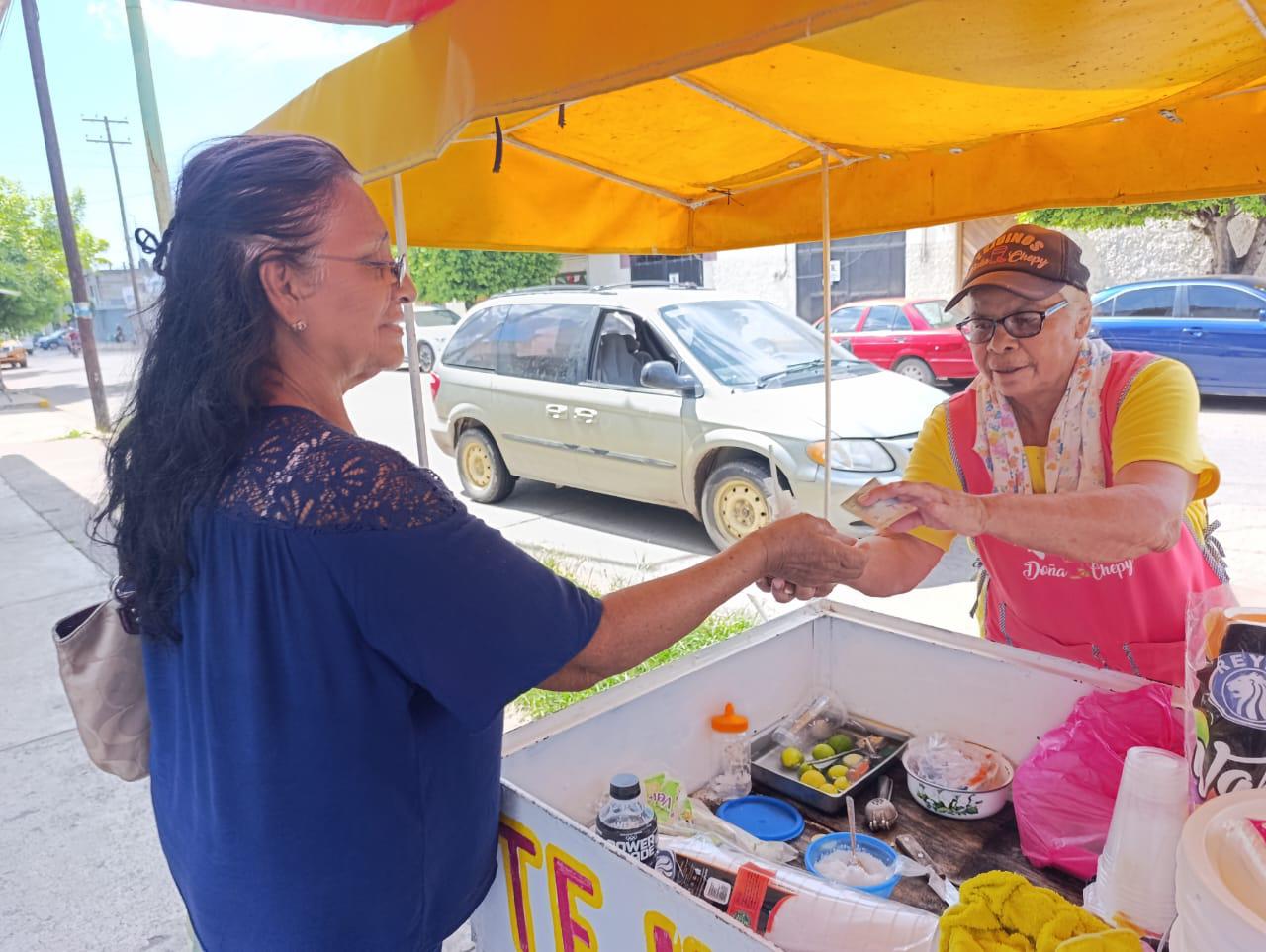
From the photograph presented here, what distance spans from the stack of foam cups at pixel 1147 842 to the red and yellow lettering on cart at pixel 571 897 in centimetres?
71

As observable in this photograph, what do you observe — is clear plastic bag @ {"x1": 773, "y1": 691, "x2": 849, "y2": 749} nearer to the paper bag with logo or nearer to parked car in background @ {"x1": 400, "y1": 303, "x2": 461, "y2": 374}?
the paper bag with logo

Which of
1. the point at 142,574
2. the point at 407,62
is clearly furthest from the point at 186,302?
the point at 407,62

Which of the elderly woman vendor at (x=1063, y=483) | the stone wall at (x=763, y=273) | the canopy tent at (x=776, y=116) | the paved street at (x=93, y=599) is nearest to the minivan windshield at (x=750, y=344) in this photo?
the paved street at (x=93, y=599)

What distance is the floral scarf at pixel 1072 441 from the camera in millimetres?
1888

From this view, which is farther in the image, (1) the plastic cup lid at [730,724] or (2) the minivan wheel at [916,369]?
(2) the minivan wheel at [916,369]

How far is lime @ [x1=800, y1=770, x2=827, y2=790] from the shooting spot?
5.83 feet

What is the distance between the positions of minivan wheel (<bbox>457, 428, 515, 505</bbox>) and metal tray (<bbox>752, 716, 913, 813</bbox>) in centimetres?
599

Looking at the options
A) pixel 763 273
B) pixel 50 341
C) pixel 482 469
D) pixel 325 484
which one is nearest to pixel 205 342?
pixel 325 484

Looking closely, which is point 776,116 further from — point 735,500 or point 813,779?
point 735,500

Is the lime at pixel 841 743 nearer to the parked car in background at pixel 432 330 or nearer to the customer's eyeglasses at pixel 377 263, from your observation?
the customer's eyeglasses at pixel 377 263

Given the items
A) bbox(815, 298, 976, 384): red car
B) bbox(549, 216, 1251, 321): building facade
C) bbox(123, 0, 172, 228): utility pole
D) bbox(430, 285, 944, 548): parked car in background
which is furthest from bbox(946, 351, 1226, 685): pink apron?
bbox(549, 216, 1251, 321): building facade

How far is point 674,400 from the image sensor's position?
621 centimetres

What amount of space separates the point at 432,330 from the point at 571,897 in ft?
67.2

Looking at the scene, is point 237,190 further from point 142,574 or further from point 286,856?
point 286,856
